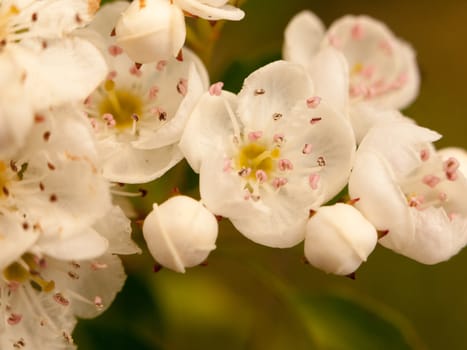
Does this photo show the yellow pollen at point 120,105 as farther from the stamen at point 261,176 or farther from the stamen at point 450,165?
the stamen at point 450,165

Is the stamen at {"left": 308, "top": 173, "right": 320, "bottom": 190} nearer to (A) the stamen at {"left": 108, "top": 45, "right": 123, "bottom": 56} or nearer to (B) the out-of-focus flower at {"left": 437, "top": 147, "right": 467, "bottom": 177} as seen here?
(B) the out-of-focus flower at {"left": 437, "top": 147, "right": 467, "bottom": 177}

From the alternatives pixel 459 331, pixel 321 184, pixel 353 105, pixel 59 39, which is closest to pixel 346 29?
pixel 353 105

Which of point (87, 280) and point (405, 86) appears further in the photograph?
point (405, 86)

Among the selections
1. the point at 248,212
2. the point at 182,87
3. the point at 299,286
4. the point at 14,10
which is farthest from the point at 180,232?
the point at 299,286

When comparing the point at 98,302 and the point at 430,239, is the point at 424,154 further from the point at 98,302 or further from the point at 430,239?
the point at 98,302

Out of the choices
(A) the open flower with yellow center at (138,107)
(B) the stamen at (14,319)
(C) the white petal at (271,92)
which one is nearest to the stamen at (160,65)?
(A) the open flower with yellow center at (138,107)
